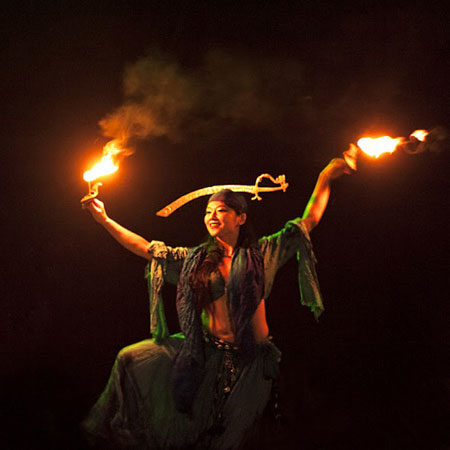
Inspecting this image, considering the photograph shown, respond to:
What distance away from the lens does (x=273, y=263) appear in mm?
2561

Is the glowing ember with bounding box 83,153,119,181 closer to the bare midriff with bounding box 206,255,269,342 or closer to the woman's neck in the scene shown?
the woman's neck

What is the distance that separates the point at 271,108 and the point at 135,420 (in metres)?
2.31

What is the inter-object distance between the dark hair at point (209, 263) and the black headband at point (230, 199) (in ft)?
0.40

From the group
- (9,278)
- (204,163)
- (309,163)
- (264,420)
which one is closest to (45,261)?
(9,278)

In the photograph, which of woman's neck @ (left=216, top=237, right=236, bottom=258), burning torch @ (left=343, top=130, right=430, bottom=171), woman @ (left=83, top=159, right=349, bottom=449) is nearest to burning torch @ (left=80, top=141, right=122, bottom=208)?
woman @ (left=83, top=159, right=349, bottom=449)

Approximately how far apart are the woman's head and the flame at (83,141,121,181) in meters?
0.75

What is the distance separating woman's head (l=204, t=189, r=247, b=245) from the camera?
2510 millimetres

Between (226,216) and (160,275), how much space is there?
558 mm

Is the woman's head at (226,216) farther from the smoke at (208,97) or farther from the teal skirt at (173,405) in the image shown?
the smoke at (208,97)

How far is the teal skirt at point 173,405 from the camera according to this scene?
7.46 feet

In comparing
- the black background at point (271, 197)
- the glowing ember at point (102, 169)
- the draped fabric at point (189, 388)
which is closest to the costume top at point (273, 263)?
the draped fabric at point (189, 388)

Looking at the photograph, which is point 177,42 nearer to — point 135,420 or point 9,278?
point 9,278

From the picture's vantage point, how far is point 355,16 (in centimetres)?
285

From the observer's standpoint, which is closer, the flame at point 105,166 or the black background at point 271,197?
the flame at point 105,166
